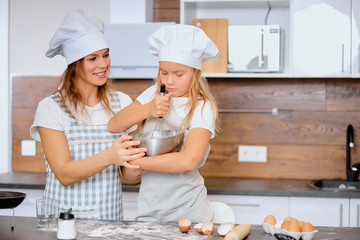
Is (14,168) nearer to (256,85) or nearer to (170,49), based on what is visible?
(256,85)

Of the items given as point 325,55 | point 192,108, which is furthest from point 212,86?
point 192,108

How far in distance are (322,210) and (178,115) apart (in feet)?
4.28

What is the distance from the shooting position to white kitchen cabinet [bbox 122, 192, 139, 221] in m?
2.85

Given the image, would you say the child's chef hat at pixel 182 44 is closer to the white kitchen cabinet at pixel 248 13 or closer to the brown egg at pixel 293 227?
the brown egg at pixel 293 227

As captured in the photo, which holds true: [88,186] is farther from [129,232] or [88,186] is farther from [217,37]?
[217,37]

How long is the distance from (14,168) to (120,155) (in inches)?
79.1

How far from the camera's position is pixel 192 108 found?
183 cm

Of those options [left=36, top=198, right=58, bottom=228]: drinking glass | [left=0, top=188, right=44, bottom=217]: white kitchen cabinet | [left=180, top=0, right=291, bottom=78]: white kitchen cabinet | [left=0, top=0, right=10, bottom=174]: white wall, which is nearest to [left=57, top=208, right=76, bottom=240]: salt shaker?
[left=36, top=198, right=58, bottom=228]: drinking glass

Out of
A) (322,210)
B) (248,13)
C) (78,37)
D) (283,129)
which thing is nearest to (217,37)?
(248,13)

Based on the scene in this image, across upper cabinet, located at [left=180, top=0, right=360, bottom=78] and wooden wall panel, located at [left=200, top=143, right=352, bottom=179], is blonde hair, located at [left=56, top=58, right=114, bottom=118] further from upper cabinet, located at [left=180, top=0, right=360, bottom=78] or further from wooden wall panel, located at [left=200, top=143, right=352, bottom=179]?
wooden wall panel, located at [left=200, top=143, right=352, bottom=179]

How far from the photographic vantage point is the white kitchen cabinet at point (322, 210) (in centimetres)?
274

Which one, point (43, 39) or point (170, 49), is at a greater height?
point (43, 39)

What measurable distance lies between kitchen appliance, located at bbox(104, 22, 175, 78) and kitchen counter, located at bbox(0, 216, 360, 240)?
4.68 feet

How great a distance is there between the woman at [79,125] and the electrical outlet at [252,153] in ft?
4.74
